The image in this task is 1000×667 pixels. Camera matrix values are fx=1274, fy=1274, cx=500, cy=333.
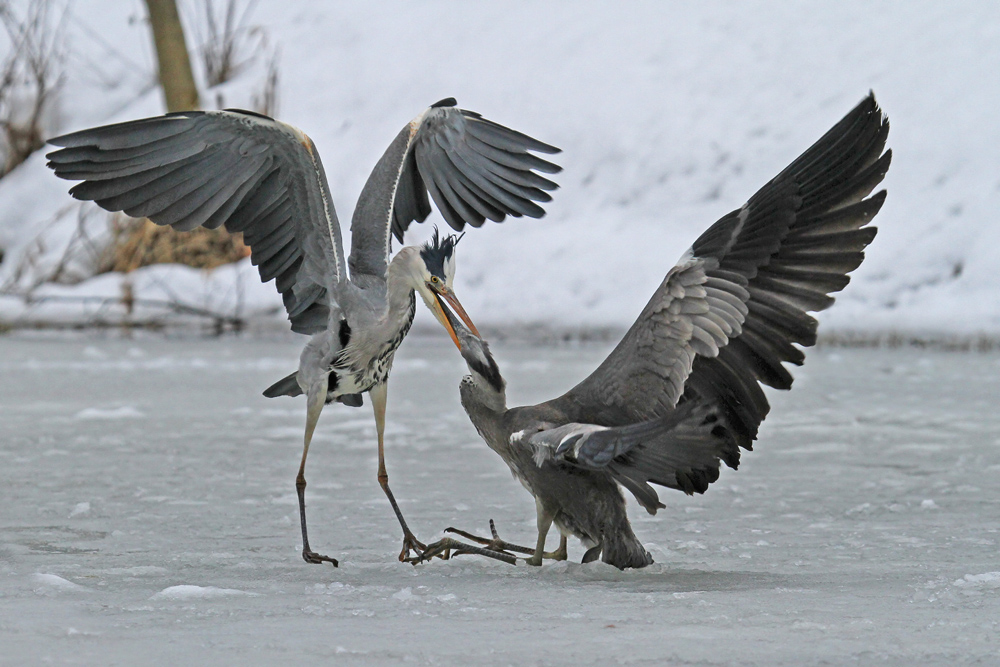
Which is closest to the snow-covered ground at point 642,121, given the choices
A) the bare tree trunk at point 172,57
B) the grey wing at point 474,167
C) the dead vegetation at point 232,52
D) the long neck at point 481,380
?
the dead vegetation at point 232,52

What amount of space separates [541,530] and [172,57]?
31.1ft

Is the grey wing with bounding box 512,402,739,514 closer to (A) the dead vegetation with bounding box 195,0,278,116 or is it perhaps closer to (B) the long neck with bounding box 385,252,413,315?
(B) the long neck with bounding box 385,252,413,315

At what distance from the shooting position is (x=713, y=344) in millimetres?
3480

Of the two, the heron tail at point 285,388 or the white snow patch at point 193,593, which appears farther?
the heron tail at point 285,388

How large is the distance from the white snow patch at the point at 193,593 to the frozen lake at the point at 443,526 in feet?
0.04

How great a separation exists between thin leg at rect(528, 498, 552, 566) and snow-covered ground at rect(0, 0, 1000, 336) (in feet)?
17.6

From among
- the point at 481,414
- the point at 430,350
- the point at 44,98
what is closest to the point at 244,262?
the point at 430,350

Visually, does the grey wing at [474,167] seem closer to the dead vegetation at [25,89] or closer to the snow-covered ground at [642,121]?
the snow-covered ground at [642,121]

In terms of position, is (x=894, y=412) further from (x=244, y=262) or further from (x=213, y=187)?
(x=244, y=262)

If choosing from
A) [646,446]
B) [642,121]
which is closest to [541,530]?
[646,446]

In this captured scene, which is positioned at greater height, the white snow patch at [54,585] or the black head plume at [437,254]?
the black head plume at [437,254]

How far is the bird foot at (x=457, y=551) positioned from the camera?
12.3 ft

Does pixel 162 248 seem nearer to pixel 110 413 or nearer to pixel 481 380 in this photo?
pixel 110 413

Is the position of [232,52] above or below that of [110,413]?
above
